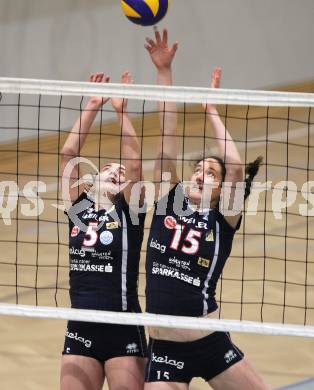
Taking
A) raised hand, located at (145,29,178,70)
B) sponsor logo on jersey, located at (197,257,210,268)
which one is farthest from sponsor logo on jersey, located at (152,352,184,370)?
raised hand, located at (145,29,178,70)

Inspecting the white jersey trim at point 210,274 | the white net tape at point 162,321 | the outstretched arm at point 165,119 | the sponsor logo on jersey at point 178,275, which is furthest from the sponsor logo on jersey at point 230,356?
the outstretched arm at point 165,119

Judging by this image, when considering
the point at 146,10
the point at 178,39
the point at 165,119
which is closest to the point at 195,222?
the point at 165,119

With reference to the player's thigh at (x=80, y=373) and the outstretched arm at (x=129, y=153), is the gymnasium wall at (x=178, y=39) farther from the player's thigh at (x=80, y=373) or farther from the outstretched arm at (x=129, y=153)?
the player's thigh at (x=80, y=373)

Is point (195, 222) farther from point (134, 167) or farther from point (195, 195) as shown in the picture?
point (134, 167)

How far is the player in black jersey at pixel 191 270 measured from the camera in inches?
210

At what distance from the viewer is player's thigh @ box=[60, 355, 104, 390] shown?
213 inches

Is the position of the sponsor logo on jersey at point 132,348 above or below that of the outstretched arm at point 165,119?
below

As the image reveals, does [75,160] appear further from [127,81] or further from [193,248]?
[193,248]

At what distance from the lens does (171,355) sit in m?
5.32

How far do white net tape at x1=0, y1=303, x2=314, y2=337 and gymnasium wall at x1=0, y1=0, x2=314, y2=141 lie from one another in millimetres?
5430

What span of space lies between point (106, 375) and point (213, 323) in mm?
687

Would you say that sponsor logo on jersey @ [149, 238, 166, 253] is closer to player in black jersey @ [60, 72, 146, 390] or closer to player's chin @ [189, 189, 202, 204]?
player in black jersey @ [60, 72, 146, 390]

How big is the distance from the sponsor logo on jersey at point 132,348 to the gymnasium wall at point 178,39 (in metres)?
5.67

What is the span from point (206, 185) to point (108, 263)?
2.32 ft
